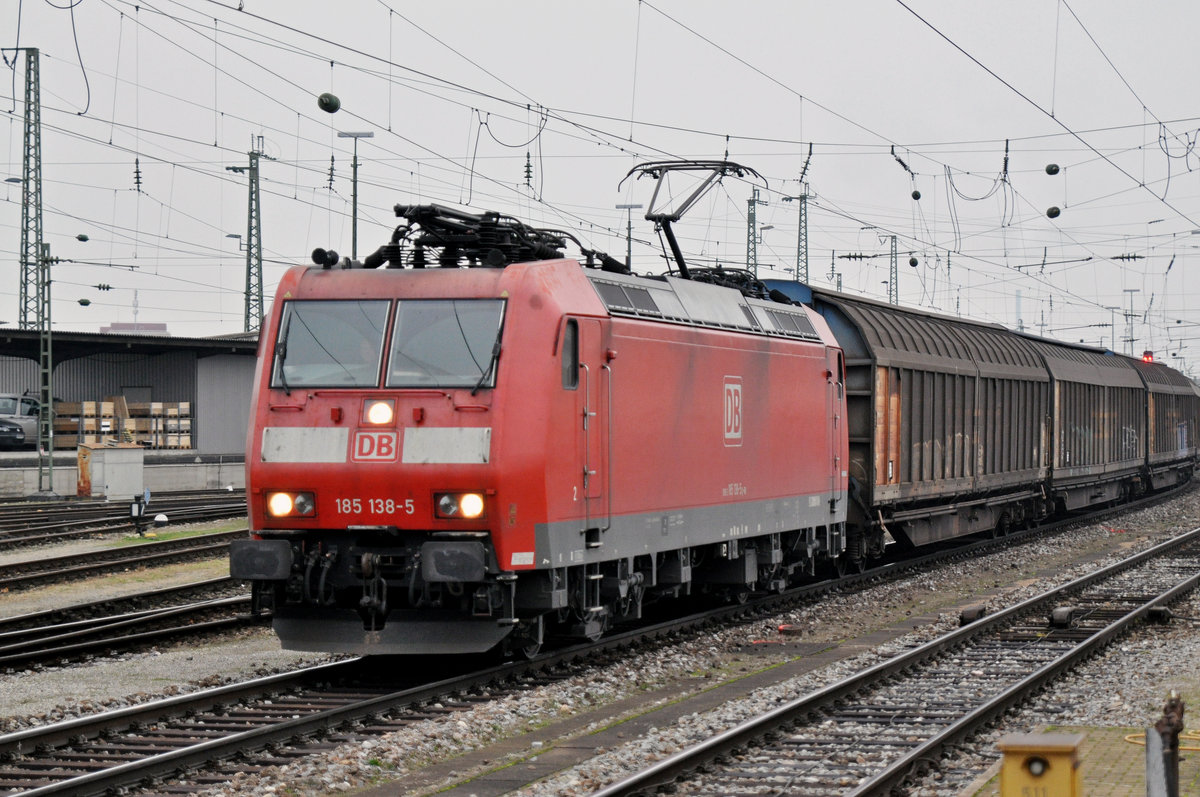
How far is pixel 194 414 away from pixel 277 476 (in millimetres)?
39428

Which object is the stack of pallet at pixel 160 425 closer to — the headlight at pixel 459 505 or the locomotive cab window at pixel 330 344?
the locomotive cab window at pixel 330 344

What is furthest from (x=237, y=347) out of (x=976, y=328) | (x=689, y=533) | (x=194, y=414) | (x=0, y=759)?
(x=0, y=759)

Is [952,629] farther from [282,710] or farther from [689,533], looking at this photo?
[282,710]

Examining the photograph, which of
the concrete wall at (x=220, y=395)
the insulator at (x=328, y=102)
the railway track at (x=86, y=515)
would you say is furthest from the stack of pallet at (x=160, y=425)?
the insulator at (x=328, y=102)

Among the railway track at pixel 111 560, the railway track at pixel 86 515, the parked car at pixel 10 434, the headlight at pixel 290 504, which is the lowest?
the railway track at pixel 111 560

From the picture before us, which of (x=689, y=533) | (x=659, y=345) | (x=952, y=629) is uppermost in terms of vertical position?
(x=659, y=345)

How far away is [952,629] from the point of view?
16188mm

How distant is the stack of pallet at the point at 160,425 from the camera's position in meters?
49.2

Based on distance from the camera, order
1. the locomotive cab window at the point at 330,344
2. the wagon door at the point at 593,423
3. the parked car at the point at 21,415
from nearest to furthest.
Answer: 1. the locomotive cab window at the point at 330,344
2. the wagon door at the point at 593,423
3. the parked car at the point at 21,415

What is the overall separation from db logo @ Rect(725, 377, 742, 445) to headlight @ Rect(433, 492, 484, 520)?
15.6ft

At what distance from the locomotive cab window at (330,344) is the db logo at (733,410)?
4722 mm

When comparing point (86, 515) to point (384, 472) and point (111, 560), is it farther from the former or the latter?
point (384, 472)

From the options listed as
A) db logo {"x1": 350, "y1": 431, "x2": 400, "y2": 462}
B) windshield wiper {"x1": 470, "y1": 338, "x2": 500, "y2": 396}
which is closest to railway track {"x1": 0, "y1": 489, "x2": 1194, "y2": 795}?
db logo {"x1": 350, "y1": 431, "x2": 400, "y2": 462}

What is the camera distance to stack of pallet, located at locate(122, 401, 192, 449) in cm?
4922
